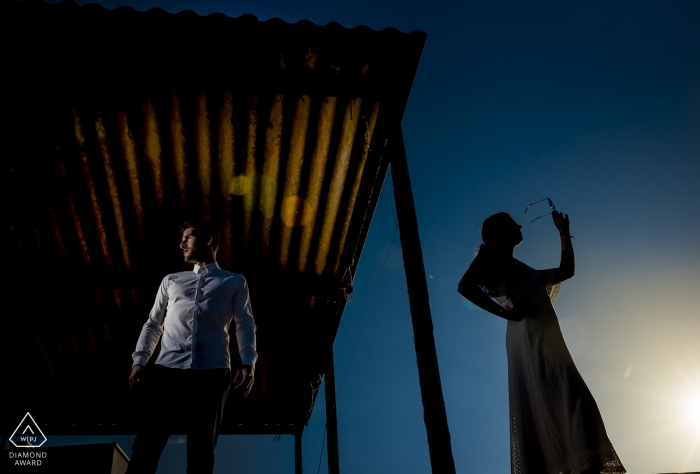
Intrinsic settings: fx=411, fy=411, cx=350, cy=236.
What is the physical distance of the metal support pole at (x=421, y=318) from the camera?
265cm

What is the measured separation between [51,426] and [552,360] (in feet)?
36.5

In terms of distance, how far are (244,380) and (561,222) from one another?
2101 millimetres

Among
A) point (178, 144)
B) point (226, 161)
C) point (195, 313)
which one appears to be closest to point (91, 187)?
point (178, 144)

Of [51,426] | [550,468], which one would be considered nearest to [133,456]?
[550,468]

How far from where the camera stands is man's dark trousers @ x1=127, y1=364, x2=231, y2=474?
78.4 inches

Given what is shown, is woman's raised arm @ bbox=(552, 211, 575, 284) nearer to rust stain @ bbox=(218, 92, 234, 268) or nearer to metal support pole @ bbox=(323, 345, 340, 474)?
rust stain @ bbox=(218, 92, 234, 268)

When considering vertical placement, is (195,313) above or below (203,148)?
below

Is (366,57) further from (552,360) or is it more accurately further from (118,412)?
(118,412)

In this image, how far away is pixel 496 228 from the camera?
A: 2502 millimetres

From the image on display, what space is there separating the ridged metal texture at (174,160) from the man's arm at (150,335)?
2058 millimetres

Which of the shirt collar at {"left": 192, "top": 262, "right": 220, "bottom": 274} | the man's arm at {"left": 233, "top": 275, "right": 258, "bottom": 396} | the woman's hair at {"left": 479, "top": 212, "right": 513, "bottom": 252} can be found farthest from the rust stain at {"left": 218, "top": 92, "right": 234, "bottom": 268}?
the woman's hair at {"left": 479, "top": 212, "right": 513, "bottom": 252}

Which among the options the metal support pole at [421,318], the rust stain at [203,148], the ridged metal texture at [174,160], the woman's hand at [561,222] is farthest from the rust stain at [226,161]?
the woman's hand at [561,222]

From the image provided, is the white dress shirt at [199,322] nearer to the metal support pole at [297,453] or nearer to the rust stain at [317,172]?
the rust stain at [317,172]

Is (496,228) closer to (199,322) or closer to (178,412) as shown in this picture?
(199,322)
